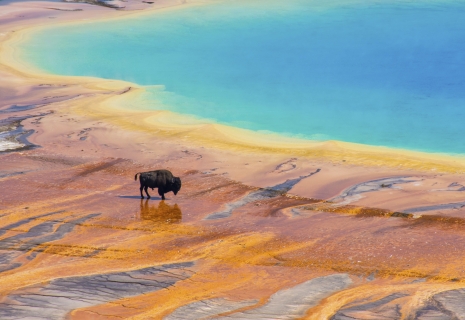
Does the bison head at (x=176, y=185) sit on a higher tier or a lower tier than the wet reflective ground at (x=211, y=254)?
higher

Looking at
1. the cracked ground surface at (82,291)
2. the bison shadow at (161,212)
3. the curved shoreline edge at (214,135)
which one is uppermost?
the curved shoreline edge at (214,135)

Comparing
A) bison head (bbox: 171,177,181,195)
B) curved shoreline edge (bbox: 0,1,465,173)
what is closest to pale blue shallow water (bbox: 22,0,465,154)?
curved shoreline edge (bbox: 0,1,465,173)

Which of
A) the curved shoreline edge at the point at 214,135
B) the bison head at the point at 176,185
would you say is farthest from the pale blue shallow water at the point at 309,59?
the bison head at the point at 176,185

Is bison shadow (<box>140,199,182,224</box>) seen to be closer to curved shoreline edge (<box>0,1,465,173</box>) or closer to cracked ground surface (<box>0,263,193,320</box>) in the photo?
cracked ground surface (<box>0,263,193,320</box>)

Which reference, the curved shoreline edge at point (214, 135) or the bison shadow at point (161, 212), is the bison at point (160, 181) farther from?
the curved shoreline edge at point (214, 135)

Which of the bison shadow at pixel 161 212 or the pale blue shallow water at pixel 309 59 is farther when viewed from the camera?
the pale blue shallow water at pixel 309 59

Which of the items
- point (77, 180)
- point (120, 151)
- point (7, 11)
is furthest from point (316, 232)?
A: point (7, 11)

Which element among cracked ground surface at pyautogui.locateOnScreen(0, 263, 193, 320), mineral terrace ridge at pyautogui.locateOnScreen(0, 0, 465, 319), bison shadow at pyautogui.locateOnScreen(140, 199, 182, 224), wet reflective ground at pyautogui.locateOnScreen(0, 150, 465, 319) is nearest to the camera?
cracked ground surface at pyautogui.locateOnScreen(0, 263, 193, 320)
